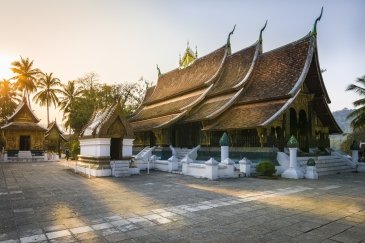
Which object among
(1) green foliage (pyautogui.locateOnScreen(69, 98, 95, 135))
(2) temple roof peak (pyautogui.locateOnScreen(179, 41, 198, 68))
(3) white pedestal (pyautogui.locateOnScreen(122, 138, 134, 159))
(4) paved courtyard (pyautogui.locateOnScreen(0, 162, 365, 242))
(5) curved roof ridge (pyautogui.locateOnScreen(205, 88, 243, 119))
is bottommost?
(4) paved courtyard (pyautogui.locateOnScreen(0, 162, 365, 242))

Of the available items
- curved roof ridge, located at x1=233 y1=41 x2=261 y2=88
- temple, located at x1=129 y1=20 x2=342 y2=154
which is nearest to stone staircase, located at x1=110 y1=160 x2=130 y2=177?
temple, located at x1=129 y1=20 x2=342 y2=154

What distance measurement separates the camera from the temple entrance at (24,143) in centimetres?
3263

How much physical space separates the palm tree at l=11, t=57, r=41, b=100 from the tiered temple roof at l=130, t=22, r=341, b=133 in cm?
2811

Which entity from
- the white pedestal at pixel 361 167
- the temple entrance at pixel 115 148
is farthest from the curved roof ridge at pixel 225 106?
the white pedestal at pixel 361 167

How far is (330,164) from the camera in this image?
16.4m

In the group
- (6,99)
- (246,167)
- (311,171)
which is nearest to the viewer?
(311,171)

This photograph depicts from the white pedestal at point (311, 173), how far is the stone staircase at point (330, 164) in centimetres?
100

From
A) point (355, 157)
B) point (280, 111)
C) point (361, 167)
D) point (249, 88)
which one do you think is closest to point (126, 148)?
point (280, 111)

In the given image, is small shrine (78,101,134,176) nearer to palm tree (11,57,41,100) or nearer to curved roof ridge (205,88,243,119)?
curved roof ridge (205,88,243,119)

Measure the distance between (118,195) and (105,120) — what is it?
6574 mm

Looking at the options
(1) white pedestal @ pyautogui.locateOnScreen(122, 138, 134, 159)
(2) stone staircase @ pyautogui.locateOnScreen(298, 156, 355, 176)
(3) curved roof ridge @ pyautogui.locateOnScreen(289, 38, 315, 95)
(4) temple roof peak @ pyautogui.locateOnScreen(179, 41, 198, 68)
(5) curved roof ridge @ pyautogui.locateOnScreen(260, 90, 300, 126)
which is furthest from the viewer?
(4) temple roof peak @ pyautogui.locateOnScreen(179, 41, 198, 68)

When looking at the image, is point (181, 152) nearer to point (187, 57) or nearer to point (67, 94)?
point (187, 57)

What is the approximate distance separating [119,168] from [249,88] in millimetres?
10106

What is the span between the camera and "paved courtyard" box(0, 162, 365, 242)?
16.0 ft
